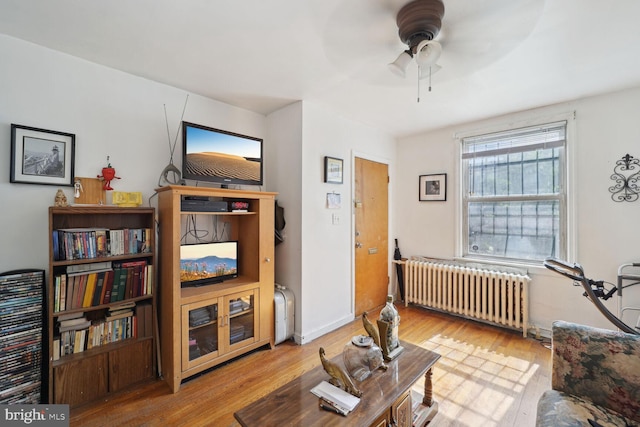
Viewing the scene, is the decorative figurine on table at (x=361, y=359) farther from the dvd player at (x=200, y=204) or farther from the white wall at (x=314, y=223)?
the dvd player at (x=200, y=204)

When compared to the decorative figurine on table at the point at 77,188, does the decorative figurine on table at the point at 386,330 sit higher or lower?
lower

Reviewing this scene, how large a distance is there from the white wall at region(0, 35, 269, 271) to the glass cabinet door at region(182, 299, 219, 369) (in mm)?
1056

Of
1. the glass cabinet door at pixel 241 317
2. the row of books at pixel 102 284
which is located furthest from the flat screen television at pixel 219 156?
the glass cabinet door at pixel 241 317

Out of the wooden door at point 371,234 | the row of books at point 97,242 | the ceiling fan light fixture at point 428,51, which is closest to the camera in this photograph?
the ceiling fan light fixture at point 428,51

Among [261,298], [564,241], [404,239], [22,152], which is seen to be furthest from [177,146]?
[564,241]

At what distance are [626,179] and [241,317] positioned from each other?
380 cm

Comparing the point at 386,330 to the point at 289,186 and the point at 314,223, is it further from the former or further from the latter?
the point at 289,186

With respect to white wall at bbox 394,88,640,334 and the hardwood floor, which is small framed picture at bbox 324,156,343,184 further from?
white wall at bbox 394,88,640,334

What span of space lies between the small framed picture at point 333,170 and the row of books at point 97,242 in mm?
1771

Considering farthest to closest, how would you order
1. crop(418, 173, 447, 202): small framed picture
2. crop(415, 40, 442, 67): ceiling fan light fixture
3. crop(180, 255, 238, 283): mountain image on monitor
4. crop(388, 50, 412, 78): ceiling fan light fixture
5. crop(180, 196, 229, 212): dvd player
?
1. crop(418, 173, 447, 202): small framed picture
2. crop(180, 255, 238, 283): mountain image on monitor
3. crop(180, 196, 229, 212): dvd player
4. crop(388, 50, 412, 78): ceiling fan light fixture
5. crop(415, 40, 442, 67): ceiling fan light fixture

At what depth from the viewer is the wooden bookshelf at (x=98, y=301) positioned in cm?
175

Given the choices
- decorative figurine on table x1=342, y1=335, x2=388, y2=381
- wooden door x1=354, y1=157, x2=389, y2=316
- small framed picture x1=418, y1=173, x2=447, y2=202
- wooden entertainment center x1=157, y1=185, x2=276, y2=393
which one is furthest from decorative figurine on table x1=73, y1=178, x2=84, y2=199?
small framed picture x1=418, y1=173, x2=447, y2=202

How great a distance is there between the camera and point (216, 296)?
224 cm

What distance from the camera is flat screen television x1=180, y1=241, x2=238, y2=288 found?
2.23 m
